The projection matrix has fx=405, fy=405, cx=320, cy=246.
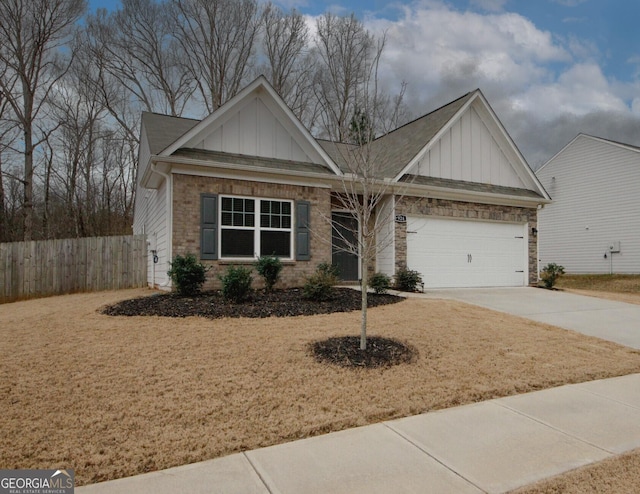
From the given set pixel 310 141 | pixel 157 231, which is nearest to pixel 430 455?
pixel 310 141

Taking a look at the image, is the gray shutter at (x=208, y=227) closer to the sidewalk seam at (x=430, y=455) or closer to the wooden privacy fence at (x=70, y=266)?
the wooden privacy fence at (x=70, y=266)

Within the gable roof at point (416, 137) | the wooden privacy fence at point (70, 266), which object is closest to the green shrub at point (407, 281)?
the gable roof at point (416, 137)

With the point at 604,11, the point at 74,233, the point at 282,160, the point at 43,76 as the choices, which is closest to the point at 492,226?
the point at 604,11

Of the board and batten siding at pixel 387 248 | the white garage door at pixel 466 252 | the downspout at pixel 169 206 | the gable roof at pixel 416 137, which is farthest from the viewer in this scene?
the white garage door at pixel 466 252

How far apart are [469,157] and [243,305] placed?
8.95 meters

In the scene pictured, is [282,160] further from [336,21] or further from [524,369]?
[336,21]

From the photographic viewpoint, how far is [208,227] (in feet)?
29.9

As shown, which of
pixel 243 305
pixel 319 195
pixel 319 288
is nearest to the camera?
pixel 243 305

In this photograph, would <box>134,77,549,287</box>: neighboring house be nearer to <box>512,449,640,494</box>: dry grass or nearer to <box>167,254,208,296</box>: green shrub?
<box>167,254,208,296</box>: green shrub

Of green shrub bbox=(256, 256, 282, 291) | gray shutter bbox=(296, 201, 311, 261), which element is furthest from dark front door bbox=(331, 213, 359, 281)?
green shrub bbox=(256, 256, 282, 291)

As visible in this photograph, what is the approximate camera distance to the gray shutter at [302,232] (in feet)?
33.0

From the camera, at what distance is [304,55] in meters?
23.6

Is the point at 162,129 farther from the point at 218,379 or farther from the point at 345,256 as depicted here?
the point at 218,379

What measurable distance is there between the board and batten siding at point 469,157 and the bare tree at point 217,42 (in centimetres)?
1382
